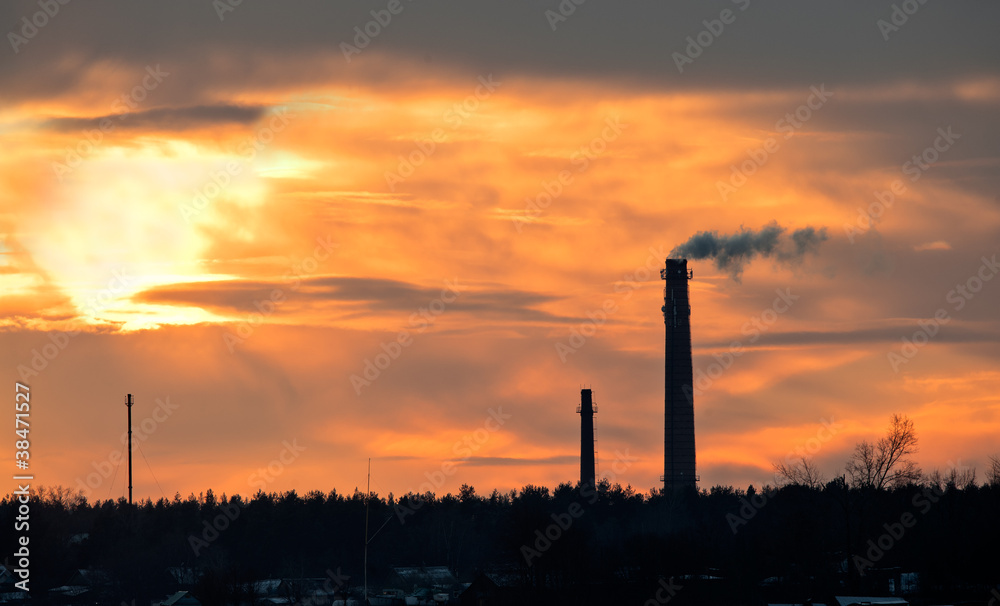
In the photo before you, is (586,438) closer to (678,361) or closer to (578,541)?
(678,361)

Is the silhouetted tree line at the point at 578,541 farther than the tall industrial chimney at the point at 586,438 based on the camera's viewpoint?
No

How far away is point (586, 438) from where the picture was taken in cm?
13150

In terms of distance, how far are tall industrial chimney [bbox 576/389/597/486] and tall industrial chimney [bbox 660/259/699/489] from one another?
310 inches

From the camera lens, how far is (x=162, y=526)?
130 m

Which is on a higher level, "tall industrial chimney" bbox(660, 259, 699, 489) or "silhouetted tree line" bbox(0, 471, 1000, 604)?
"tall industrial chimney" bbox(660, 259, 699, 489)

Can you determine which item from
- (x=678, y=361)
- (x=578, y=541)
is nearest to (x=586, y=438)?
(x=678, y=361)

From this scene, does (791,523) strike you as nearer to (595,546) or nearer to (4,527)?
(595,546)

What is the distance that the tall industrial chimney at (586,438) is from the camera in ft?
431

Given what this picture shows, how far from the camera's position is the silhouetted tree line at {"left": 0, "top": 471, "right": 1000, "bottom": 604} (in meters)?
86.9

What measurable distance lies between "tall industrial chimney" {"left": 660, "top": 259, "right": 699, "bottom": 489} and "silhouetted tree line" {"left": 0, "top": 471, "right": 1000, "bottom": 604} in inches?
272

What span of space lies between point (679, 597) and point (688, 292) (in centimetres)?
4540

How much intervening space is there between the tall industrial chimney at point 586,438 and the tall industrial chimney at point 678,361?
25.8ft

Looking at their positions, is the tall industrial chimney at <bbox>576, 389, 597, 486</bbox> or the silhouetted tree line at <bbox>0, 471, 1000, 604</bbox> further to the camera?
the tall industrial chimney at <bbox>576, 389, 597, 486</bbox>

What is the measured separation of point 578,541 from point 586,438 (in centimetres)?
3693
